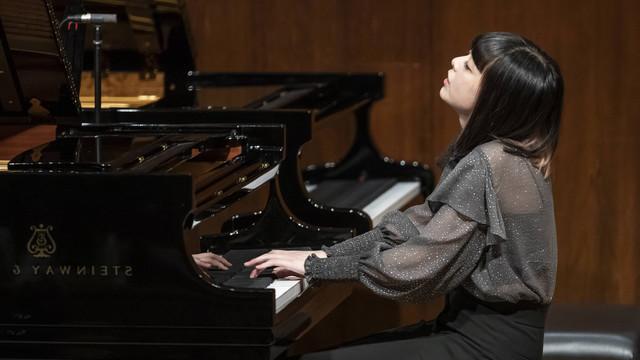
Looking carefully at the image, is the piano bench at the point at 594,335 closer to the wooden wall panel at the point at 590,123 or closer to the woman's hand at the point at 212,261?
the woman's hand at the point at 212,261

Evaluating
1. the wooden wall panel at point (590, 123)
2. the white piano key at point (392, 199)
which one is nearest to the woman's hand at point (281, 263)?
the white piano key at point (392, 199)

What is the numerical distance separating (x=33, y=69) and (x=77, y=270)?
2.62 ft

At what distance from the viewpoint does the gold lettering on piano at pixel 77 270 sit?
2.49 meters

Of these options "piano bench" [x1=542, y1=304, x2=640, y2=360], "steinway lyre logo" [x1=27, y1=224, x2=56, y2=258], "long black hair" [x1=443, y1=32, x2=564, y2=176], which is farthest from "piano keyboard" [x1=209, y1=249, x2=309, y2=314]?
"piano bench" [x1=542, y1=304, x2=640, y2=360]

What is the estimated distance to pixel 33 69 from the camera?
311cm

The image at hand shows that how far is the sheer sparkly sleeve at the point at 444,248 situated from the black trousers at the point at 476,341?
0.11 meters

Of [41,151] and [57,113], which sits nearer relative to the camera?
[41,151]

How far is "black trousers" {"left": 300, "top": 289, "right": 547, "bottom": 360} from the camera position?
2.66 meters

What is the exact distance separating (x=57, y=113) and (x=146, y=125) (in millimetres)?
245

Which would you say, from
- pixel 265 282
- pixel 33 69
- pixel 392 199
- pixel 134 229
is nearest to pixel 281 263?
pixel 265 282

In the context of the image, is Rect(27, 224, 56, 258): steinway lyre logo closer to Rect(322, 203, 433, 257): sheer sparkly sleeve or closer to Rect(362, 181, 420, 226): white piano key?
Rect(322, 203, 433, 257): sheer sparkly sleeve

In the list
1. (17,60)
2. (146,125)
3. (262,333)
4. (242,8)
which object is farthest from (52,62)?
(242,8)

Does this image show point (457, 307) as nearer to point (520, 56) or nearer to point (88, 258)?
point (520, 56)

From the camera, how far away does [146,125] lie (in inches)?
128
